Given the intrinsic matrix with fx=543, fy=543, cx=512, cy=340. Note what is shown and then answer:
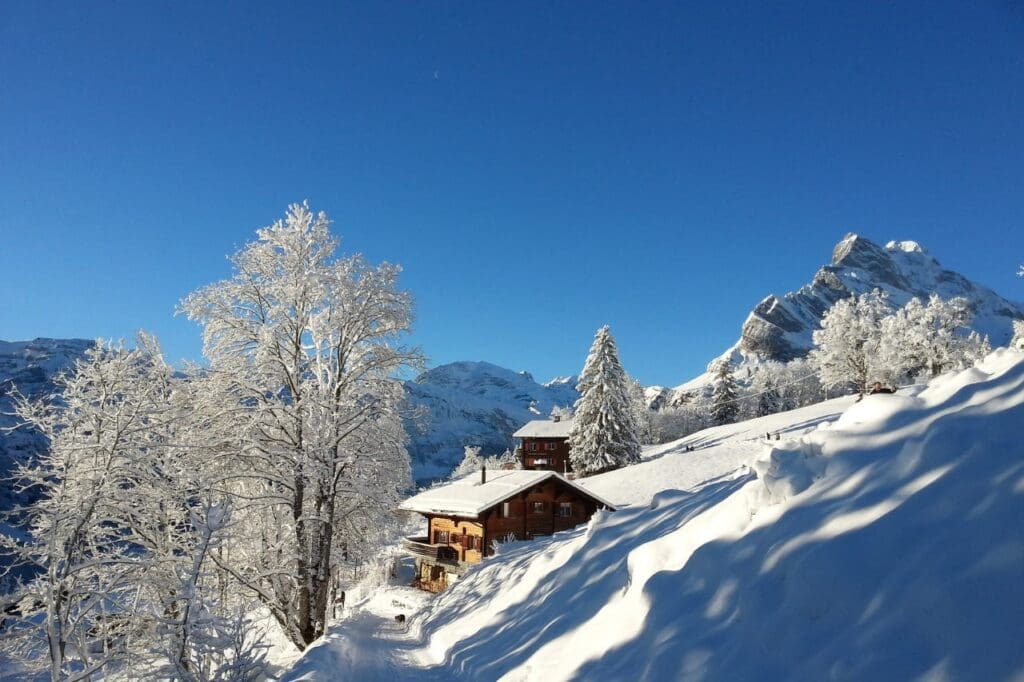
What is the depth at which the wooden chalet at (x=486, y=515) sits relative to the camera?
31375mm

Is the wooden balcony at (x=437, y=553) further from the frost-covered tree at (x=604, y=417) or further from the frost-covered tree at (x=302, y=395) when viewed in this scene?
the frost-covered tree at (x=604, y=417)

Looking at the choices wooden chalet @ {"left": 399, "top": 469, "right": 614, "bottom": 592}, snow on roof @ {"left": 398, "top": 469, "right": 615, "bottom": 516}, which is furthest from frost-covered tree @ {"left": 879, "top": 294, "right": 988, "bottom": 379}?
snow on roof @ {"left": 398, "top": 469, "right": 615, "bottom": 516}

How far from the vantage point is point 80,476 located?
15008 millimetres

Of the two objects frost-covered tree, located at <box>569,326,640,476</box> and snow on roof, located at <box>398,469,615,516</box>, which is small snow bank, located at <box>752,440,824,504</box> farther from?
frost-covered tree, located at <box>569,326,640,476</box>

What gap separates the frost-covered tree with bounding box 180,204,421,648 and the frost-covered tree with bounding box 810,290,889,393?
55565mm

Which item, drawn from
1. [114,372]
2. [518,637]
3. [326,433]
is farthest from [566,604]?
[114,372]

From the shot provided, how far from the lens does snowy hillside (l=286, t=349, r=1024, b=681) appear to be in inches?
174

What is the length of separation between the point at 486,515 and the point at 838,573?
2738 centimetres

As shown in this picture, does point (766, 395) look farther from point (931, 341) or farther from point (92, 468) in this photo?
point (92, 468)

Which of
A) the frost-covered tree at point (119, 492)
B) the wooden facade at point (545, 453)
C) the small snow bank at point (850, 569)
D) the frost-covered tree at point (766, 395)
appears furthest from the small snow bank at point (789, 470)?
the frost-covered tree at point (766, 395)

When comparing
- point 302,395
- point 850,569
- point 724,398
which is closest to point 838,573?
point 850,569

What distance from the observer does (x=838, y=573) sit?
18.1ft

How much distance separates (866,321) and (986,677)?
6414 centimetres

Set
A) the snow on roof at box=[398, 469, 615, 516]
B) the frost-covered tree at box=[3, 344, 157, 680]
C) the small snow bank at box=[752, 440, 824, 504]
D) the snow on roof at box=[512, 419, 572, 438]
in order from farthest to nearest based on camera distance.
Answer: the snow on roof at box=[512, 419, 572, 438] < the snow on roof at box=[398, 469, 615, 516] < the frost-covered tree at box=[3, 344, 157, 680] < the small snow bank at box=[752, 440, 824, 504]
